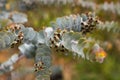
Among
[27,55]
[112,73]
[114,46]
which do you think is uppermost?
[27,55]

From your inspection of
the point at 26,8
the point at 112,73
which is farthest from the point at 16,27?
the point at 112,73

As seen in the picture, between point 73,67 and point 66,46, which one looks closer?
point 66,46

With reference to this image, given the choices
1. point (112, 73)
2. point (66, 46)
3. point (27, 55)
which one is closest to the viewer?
point (66, 46)

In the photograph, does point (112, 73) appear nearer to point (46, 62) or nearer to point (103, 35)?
point (103, 35)

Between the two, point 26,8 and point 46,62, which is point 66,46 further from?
point 26,8

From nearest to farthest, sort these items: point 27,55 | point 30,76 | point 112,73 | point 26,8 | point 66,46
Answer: point 66,46 → point 27,55 → point 26,8 → point 30,76 → point 112,73

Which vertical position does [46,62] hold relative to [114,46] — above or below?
above
